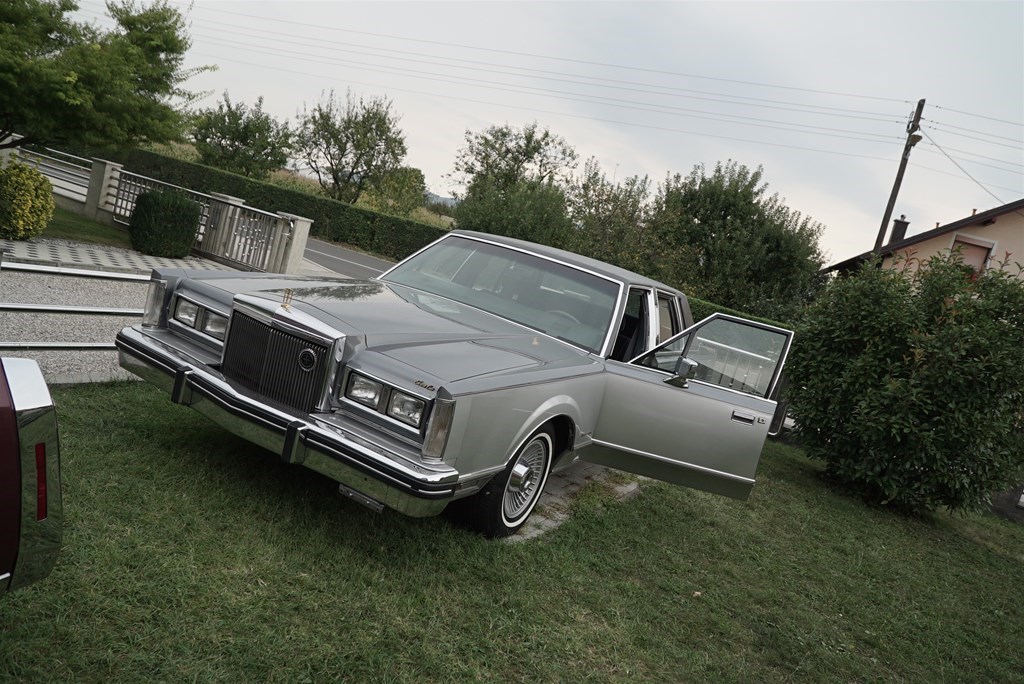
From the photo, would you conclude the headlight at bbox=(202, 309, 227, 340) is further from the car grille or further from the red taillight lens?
the red taillight lens

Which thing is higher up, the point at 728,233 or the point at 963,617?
the point at 728,233

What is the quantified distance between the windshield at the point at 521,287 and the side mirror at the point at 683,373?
555 mm

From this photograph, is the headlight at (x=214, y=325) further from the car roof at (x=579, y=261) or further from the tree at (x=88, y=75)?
the tree at (x=88, y=75)

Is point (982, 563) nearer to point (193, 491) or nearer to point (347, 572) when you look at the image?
point (347, 572)

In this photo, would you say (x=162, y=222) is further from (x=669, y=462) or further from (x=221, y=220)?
(x=669, y=462)

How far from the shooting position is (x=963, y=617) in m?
5.57

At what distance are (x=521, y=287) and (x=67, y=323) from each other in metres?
4.68

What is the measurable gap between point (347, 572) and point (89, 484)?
146 centimetres

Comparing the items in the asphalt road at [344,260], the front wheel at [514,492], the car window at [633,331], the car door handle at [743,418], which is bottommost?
the asphalt road at [344,260]

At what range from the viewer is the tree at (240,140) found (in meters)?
34.9

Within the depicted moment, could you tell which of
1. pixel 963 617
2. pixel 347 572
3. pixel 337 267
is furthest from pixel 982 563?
pixel 337 267

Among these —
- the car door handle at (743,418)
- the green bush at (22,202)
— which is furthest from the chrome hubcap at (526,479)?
the green bush at (22,202)

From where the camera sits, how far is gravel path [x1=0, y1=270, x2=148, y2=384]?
5855 mm

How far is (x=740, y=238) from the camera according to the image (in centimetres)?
3067
